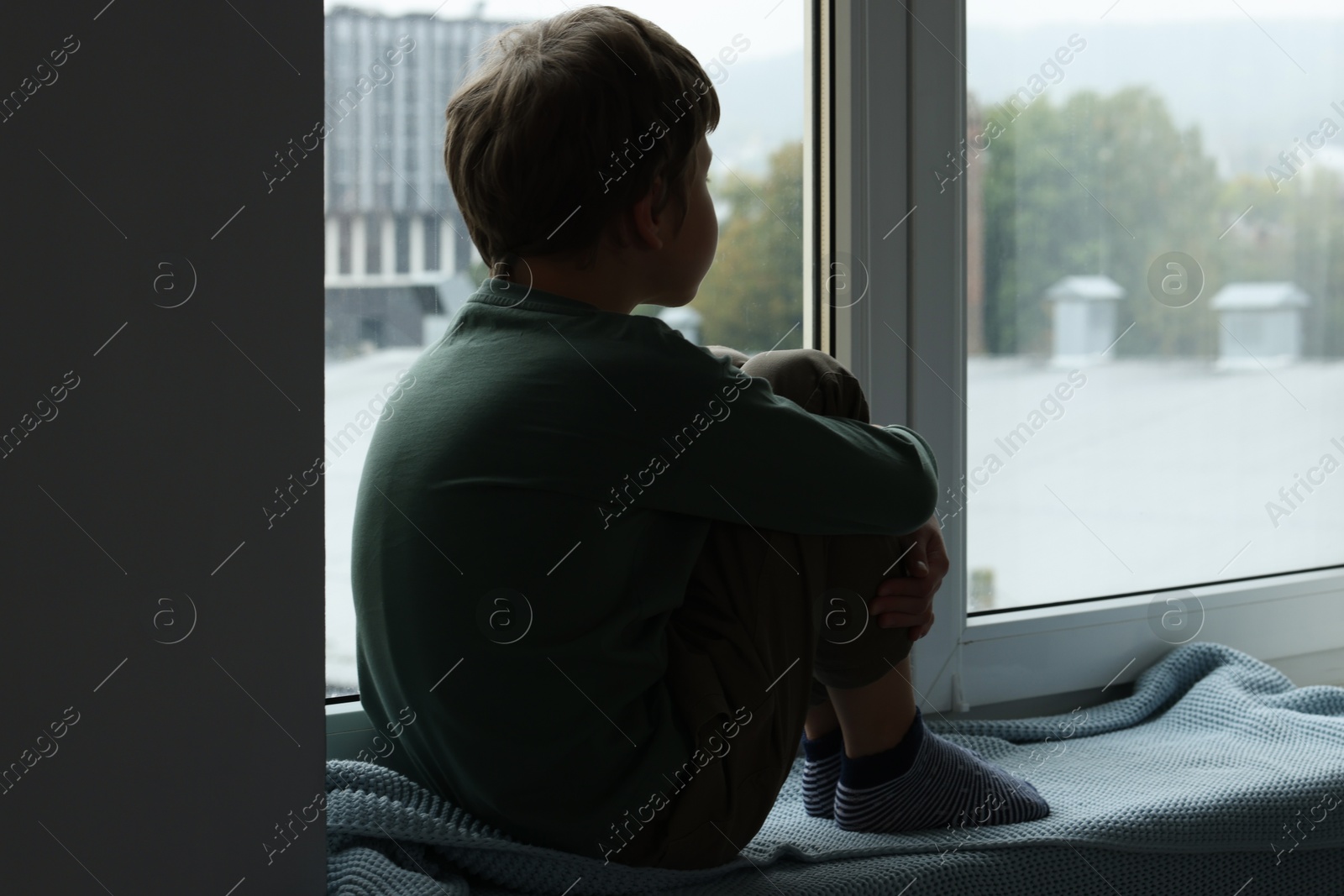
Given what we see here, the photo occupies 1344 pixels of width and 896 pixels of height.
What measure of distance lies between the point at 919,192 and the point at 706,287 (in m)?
0.27

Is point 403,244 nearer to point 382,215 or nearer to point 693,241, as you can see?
point 382,215

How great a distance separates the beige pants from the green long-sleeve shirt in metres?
0.02

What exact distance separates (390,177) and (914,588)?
59 cm

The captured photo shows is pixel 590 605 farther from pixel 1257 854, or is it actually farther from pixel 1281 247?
pixel 1281 247

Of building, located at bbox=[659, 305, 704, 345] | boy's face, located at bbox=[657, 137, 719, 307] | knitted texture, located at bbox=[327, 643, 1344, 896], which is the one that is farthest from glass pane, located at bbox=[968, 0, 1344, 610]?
boy's face, located at bbox=[657, 137, 719, 307]

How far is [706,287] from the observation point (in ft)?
3.83

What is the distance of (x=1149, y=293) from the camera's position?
1387mm

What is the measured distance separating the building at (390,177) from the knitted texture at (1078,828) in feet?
1.36

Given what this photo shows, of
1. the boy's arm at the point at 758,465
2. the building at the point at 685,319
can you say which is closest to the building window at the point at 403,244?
the building at the point at 685,319

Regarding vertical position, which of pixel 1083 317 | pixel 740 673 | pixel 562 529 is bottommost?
pixel 740 673

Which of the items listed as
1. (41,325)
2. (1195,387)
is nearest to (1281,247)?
(1195,387)

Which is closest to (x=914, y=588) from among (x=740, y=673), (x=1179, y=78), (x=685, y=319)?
(x=740, y=673)

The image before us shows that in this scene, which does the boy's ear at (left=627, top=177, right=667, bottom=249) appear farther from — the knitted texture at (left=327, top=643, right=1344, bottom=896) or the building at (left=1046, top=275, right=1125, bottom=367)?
the building at (left=1046, top=275, right=1125, bottom=367)

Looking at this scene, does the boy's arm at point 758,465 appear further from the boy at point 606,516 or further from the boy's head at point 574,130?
the boy's head at point 574,130
